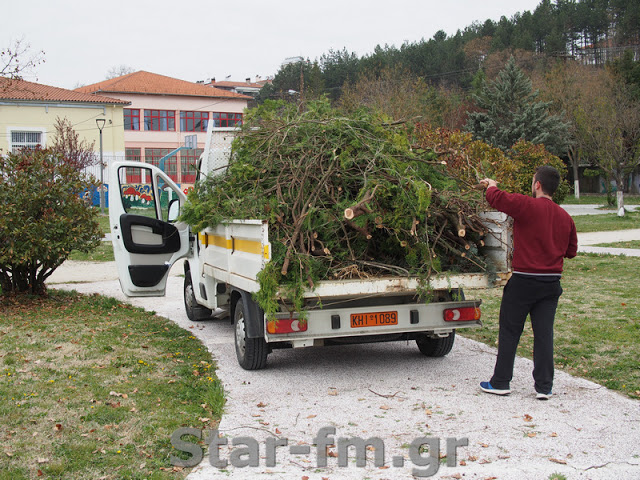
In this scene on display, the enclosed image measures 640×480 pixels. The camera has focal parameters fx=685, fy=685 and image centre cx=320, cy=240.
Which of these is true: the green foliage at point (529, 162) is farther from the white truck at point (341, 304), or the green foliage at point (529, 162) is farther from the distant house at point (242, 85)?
the distant house at point (242, 85)

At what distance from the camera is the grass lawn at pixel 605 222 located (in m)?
24.3

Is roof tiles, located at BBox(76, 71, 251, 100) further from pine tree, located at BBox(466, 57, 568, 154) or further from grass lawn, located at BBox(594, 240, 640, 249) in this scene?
grass lawn, located at BBox(594, 240, 640, 249)

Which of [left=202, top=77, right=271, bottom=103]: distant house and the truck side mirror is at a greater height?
[left=202, top=77, right=271, bottom=103]: distant house

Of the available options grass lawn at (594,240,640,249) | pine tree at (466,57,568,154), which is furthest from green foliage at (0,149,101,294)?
pine tree at (466,57,568,154)

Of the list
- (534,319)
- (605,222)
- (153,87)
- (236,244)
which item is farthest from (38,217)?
(153,87)

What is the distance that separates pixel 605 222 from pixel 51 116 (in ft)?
149

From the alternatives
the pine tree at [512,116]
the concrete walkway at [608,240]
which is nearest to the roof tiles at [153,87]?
the pine tree at [512,116]

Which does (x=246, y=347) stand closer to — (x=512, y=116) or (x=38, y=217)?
(x=38, y=217)

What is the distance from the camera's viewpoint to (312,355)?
7.57 metres

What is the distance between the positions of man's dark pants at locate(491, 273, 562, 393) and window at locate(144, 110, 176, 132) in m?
66.0

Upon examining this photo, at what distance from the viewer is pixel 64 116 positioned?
5662 centimetres

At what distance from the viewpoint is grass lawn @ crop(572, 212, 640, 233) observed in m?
24.3

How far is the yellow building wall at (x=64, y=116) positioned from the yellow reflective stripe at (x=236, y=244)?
161 ft

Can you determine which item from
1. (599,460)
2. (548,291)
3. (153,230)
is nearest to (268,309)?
(548,291)
